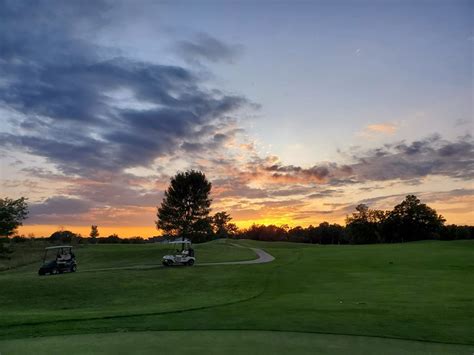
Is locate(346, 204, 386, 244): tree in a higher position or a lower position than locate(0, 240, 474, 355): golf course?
higher

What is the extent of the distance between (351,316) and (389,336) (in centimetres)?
318

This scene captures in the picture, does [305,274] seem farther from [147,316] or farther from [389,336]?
[389,336]

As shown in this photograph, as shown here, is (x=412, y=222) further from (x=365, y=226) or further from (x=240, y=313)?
(x=240, y=313)

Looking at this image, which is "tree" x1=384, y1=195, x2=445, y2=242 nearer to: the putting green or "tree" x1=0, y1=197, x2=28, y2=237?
"tree" x1=0, y1=197, x2=28, y2=237

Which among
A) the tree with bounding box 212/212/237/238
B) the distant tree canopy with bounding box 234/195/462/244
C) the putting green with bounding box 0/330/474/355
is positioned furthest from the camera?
the tree with bounding box 212/212/237/238

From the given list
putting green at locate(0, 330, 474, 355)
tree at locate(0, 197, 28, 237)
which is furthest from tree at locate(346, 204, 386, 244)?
putting green at locate(0, 330, 474, 355)

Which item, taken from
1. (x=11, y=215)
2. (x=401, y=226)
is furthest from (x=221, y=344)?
(x=401, y=226)

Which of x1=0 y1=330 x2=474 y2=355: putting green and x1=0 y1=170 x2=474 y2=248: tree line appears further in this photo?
x1=0 y1=170 x2=474 y2=248: tree line

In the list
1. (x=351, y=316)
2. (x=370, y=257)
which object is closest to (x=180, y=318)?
(x=351, y=316)

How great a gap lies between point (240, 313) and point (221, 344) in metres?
5.85

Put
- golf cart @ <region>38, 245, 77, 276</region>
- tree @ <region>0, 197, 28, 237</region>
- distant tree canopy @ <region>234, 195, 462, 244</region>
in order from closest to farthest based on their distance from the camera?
golf cart @ <region>38, 245, 77, 276</region> < tree @ <region>0, 197, 28, 237</region> < distant tree canopy @ <region>234, 195, 462, 244</region>

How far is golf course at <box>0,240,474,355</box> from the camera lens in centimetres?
962

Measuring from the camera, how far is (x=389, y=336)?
10797 millimetres

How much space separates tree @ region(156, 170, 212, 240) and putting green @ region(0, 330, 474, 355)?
177ft
